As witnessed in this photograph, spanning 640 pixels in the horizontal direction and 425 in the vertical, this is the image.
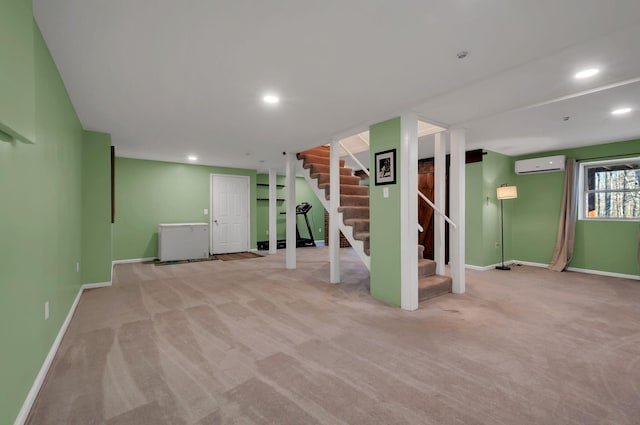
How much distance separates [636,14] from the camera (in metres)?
1.71

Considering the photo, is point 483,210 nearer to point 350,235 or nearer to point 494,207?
point 494,207

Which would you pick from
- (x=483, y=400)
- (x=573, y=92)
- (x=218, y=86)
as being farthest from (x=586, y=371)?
(x=218, y=86)

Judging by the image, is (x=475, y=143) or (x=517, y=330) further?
(x=475, y=143)

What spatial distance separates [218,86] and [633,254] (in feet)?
22.9

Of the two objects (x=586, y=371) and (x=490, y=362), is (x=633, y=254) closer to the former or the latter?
(x=586, y=371)

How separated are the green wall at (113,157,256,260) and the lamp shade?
690cm

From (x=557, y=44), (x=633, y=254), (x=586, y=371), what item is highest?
(x=557, y=44)

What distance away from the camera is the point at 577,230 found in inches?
211

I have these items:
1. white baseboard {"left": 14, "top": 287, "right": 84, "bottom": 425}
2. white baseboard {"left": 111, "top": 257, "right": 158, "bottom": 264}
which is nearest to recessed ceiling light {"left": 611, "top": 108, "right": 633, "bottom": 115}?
white baseboard {"left": 14, "top": 287, "right": 84, "bottom": 425}

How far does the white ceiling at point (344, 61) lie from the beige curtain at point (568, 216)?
4.75 ft

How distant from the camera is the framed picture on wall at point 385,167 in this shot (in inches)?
136

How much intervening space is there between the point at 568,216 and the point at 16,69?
24.3ft

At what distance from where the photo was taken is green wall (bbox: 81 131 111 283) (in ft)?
13.9

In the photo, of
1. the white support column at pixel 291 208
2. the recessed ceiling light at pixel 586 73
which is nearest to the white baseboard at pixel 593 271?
the recessed ceiling light at pixel 586 73
